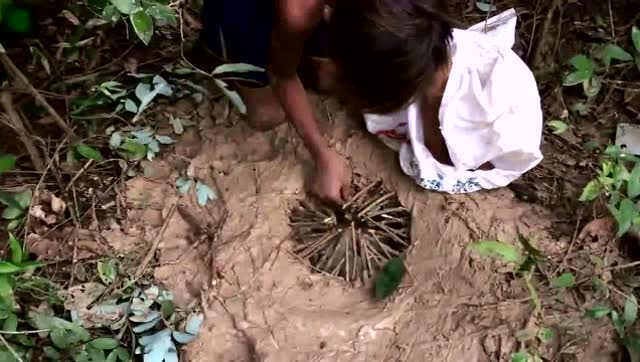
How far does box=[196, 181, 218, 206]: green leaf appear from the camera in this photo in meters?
1.81

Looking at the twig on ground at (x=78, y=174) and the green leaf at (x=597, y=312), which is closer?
the green leaf at (x=597, y=312)

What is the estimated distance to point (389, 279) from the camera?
1718 millimetres

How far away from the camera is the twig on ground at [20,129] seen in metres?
1.72

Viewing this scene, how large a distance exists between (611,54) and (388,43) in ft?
2.32

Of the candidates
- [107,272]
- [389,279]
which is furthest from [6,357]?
[389,279]

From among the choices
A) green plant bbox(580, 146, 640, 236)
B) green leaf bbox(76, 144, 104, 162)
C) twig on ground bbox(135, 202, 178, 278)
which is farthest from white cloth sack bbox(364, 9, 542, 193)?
green leaf bbox(76, 144, 104, 162)

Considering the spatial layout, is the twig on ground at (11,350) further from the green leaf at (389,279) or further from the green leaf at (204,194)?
the green leaf at (389,279)

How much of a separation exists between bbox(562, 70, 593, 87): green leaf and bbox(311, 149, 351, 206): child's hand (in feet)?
1.81

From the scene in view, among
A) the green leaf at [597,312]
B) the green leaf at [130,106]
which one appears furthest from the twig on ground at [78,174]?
the green leaf at [597,312]

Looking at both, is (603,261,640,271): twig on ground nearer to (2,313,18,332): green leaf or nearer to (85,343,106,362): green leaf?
(85,343,106,362): green leaf

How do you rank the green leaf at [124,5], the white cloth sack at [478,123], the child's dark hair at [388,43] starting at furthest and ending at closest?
the white cloth sack at [478,123], the child's dark hair at [388,43], the green leaf at [124,5]

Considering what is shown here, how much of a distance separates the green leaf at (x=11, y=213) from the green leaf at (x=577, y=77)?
122 centimetres

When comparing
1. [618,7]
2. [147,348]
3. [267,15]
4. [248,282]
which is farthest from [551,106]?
[147,348]

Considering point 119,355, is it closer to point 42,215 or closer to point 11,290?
point 11,290
